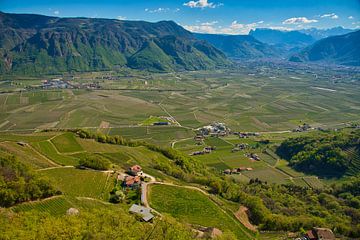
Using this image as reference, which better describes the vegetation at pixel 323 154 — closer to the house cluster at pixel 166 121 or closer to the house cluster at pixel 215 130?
the house cluster at pixel 215 130

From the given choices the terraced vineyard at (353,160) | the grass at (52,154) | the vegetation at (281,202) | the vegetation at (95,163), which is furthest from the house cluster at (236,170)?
the grass at (52,154)

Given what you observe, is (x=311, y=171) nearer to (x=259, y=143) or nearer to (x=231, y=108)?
(x=259, y=143)

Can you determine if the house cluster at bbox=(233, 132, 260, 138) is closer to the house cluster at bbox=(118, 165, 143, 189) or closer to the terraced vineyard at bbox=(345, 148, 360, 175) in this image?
the terraced vineyard at bbox=(345, 148, 360, 175)

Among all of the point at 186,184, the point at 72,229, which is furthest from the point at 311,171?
the point at 72,229

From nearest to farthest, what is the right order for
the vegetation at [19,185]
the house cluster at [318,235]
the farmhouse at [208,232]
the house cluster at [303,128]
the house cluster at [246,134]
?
the farmhouse at [208,232]
the vegetation at [19,185]
the house cluster at [318,235]
the house cluster at [246,134]
the house cluster at [303,128]

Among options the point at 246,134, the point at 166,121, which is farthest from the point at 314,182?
the point at 166,121

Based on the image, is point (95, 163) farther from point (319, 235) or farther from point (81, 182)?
point (319, 235)
